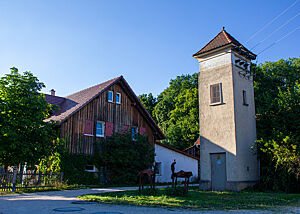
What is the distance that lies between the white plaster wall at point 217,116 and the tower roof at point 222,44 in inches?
16.9

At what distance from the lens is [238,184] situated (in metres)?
15.4

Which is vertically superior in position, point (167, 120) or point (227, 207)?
point (167, 120)

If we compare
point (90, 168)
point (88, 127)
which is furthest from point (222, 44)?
point (90, 168)

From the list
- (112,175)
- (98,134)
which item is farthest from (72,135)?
(112,175)

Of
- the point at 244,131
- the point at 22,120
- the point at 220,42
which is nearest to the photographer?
the point at 22,120

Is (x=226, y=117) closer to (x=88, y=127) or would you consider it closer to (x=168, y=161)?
(x=88, y=127)

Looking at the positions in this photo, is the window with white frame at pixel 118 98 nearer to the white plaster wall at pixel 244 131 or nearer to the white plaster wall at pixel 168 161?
the white plaster wall at pixel 168 161

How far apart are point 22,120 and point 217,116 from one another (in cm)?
1052

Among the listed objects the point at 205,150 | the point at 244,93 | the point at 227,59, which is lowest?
the point at 205,150

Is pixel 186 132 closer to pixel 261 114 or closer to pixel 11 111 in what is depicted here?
pixel 261 114

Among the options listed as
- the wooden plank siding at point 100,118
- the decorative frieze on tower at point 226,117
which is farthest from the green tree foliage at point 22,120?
the decorative frieze on tower at point 226,117

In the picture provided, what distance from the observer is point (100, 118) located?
22.7 m

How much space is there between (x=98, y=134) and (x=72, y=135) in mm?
2473

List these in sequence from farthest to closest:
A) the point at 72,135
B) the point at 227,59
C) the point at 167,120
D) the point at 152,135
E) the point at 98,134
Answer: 1. the point at 167,120
2. the point at 152,135
3. the point at 98,134
4. the point at 72,135
5. the point at 227,59
